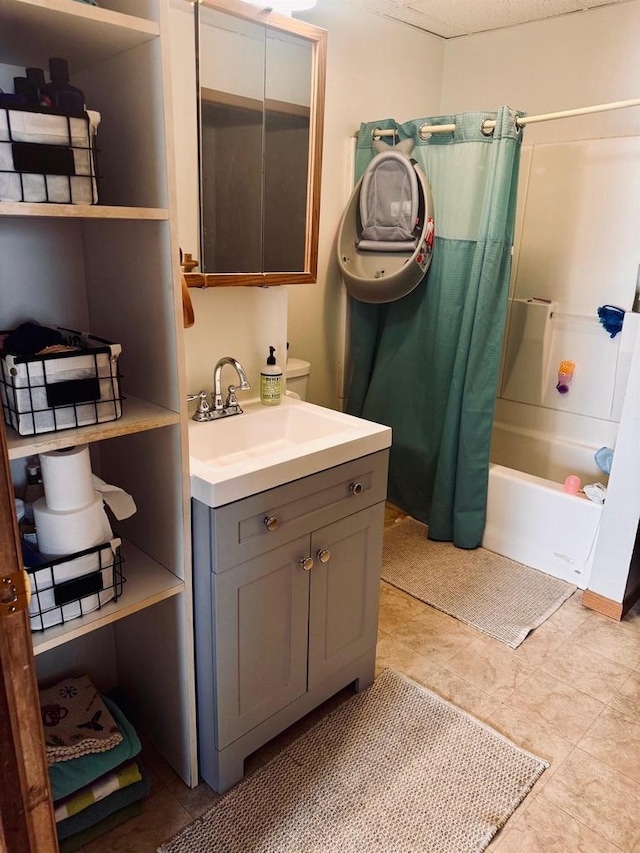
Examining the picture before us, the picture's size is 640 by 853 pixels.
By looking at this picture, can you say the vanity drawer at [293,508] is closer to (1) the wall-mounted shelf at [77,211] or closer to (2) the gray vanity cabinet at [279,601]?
(2) the gray vanity cabinet at [279,601]

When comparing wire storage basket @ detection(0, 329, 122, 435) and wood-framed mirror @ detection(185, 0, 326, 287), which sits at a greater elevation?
wood-framed mirror @ detection(185, 0, 326, 287)

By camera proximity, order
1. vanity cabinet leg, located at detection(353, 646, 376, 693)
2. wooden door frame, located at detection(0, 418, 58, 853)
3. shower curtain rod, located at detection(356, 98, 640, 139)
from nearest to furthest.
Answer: wooden door frame, located at detection(0, 418, 58, 853)
vanity cabinet leg, located at detection(353, 646, 376, 693)
shower curtain rod, located at detection(356, 98, 640, 139)

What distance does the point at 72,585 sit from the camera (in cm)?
122

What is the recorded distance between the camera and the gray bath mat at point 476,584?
89.4 inches

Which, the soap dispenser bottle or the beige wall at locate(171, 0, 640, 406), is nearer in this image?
the soap dispenser bottle

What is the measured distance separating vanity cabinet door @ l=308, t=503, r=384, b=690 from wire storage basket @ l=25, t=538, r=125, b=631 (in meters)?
0.52

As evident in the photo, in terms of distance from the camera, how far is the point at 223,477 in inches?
52.6

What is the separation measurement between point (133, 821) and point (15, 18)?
5.52 ft

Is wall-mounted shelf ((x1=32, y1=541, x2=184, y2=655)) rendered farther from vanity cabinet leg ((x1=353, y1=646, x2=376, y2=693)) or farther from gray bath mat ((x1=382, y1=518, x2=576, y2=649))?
gray bath mat ((x1=382, y1=518, x2=576, y2=649))

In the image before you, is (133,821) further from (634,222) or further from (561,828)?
(634,222)

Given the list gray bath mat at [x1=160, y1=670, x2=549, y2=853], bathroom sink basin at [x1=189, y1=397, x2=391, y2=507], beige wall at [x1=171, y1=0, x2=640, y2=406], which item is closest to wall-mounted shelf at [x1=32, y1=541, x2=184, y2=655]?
bathroom sink basin at [x1=189, y1=397, x2=391, y2=507]

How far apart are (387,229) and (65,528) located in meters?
1.90

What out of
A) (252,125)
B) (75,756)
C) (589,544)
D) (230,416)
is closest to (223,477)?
(230,416)

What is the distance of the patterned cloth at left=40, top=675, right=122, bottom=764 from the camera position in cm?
147
